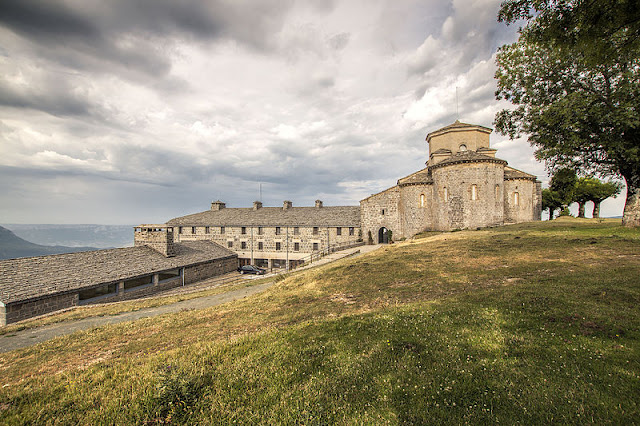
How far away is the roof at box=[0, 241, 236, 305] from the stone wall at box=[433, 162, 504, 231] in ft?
108

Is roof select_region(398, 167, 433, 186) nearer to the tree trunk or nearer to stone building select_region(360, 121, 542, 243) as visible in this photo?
stone building select_region(360, 121, 542, 243)

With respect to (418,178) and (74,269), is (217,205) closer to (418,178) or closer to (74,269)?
(74,269)

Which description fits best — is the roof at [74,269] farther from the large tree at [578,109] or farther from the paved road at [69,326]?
the large tree at [578,109]

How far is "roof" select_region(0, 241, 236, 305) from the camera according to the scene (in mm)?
18531

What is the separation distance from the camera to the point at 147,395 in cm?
464

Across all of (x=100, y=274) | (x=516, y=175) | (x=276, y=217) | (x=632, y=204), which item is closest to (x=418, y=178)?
(x=516, y=175)

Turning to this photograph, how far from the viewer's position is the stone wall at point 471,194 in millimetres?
30953

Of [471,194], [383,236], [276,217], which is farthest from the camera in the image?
[276,217]

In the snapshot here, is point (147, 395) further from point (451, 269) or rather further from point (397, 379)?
point (451, 269)

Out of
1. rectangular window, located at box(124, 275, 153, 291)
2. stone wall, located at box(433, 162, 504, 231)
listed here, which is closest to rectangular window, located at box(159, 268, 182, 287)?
rectangular window, located at box(124, 275, 153, 291)

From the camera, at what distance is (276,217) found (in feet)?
Answer: 155

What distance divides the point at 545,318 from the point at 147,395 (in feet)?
29.5

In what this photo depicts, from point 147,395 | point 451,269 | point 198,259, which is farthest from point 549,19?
point 198,259

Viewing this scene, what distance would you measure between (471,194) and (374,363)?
105ft
